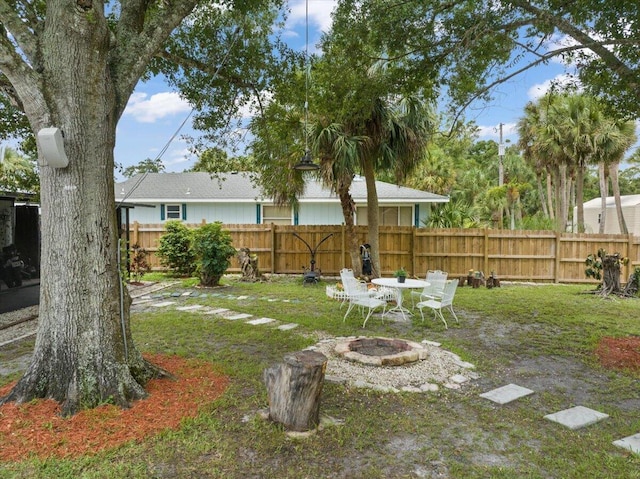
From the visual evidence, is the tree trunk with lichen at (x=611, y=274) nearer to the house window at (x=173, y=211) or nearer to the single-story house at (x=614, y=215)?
the house window at (x=173, y=211)

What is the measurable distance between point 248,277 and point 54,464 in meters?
9.41

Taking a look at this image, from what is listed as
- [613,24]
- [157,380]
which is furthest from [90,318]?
[613,24]

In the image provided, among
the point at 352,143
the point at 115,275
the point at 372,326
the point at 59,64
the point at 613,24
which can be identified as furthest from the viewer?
the point at 352,143

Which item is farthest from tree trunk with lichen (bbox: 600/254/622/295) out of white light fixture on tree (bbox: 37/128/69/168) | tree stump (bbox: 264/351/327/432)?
white light fixture on tree (bbox: 37/128/69/168)

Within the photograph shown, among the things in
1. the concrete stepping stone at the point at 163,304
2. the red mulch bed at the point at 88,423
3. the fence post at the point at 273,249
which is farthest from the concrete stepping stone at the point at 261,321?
the fence post at the point at 273,249

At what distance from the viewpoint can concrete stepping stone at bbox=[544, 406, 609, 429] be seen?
3.45m

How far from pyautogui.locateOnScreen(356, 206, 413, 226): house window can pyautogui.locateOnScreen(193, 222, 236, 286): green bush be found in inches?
237

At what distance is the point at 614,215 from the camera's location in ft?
77.4

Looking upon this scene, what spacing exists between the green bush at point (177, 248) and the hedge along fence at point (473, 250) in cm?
251

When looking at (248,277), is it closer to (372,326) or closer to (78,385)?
(372,326)

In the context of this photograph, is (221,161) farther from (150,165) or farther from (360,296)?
(360,296)

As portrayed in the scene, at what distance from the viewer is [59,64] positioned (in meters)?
3.33

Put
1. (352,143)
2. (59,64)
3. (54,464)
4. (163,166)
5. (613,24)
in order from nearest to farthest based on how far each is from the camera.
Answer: (54,464) → (59,64) → (613,24) → (163,166) → (352,143)

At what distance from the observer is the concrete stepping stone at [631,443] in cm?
303
